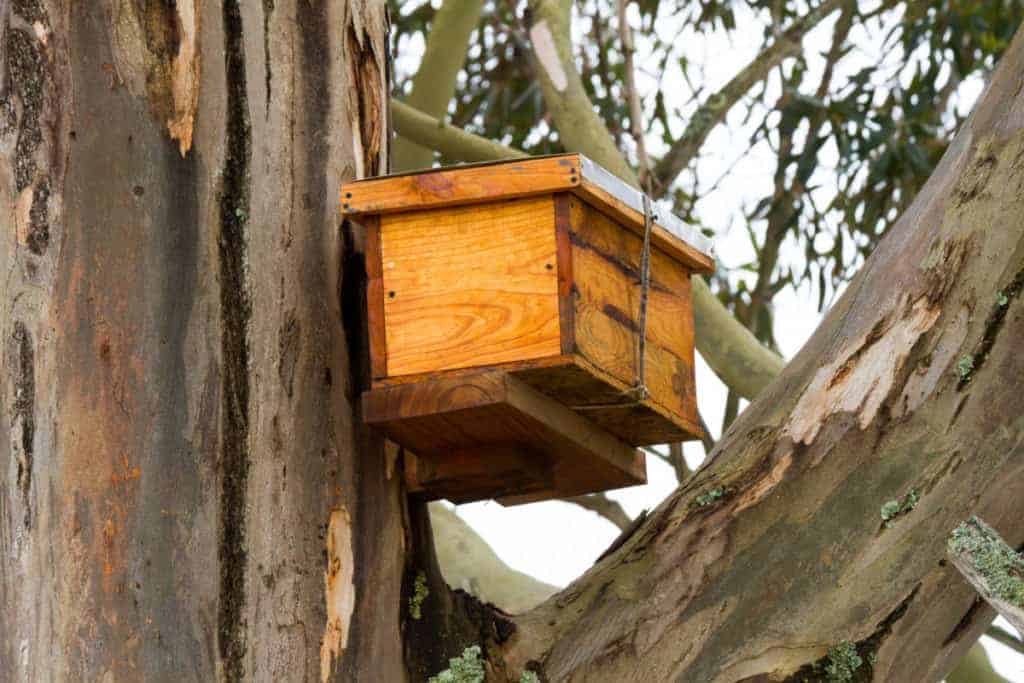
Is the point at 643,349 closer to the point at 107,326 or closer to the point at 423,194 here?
the point at 423,194

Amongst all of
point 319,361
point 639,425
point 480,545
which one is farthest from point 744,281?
point 319,361

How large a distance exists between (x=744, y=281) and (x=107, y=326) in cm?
380

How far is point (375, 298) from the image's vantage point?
1.96 m

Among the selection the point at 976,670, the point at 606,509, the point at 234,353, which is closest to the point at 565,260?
the point at 234,353

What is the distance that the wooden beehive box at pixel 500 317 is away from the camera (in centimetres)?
191

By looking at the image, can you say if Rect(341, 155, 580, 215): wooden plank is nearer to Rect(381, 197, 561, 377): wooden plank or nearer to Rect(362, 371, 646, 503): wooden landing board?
Rect(381, 197, 561, 377): wooden plank

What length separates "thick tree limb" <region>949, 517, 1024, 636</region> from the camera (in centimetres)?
167

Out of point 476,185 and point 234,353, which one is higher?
point 476,185

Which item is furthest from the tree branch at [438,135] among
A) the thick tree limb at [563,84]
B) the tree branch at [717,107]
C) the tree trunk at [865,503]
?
the tree trunk at [865,503]

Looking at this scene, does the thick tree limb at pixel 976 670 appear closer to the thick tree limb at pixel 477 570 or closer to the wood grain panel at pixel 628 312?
the thick tree limb at pixel 477 570

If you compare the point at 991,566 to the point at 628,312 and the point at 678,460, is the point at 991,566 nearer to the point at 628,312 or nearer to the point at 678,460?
the point at 628,312

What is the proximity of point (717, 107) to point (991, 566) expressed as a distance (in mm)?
3031

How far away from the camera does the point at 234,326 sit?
1.84 meters

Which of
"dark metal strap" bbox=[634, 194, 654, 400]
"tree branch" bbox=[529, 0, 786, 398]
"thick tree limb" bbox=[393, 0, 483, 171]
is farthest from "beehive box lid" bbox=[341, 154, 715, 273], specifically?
"thick tree limb" bbox=[393, 0, 483, 171]
